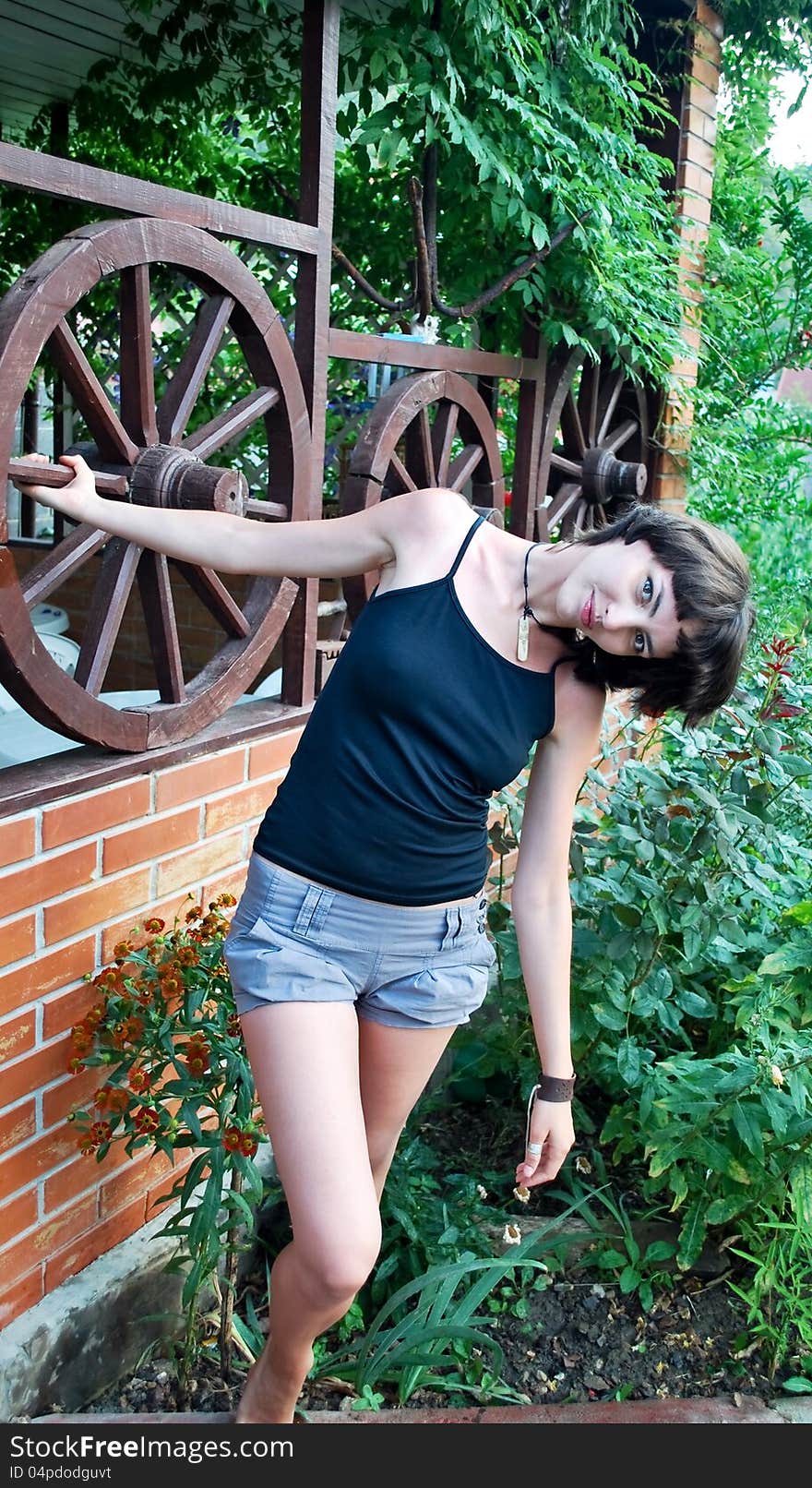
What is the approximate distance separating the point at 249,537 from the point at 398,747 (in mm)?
428

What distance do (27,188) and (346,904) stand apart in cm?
124

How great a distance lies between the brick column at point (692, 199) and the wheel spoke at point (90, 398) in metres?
2.43

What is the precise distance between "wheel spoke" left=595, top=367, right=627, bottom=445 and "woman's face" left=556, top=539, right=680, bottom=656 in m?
2.67

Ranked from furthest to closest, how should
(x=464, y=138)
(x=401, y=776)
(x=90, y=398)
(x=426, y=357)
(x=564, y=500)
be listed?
(x=564, y=500) → (x=426, y=357) → (x=464, y=138) → (x=90, y=398) → (x=401, y=776)

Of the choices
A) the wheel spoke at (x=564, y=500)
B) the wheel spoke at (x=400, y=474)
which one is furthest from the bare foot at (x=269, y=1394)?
the wheel spoke at (x=564, y=500)

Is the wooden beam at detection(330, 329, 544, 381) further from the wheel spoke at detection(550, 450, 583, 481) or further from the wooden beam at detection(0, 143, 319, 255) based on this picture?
the wheel spoke at detection(550, 450, 583, 481)

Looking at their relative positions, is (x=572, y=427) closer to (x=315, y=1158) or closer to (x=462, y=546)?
(x=462, y=546)

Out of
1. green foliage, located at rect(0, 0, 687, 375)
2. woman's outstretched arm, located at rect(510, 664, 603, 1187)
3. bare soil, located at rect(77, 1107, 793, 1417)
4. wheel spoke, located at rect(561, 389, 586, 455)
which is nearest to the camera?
woman's outstretched arm, located at rect(510, 664, 603, 1187)

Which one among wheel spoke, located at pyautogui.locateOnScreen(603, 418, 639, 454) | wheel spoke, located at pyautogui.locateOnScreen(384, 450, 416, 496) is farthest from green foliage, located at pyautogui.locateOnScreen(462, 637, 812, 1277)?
wheel spoke, located at pyautogui.locateOnScreen(603, 418, 639, 454)

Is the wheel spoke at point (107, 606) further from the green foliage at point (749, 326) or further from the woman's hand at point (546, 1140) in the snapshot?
the green foliage at point (749, 326)

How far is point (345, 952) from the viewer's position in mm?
1805

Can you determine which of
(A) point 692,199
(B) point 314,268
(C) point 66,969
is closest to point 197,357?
(B) point 314,268

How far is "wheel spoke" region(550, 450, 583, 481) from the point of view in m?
4.12

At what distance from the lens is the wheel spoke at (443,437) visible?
3361mm
